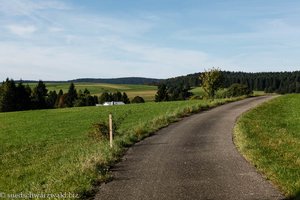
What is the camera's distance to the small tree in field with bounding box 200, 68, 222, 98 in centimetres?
5709

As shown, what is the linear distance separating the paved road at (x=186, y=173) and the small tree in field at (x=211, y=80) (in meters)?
41.0

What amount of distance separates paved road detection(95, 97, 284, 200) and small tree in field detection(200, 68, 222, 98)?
41.0m

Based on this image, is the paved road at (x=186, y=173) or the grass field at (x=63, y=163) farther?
the grass field at (x=63, y=163)

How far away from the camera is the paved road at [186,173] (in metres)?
8.71

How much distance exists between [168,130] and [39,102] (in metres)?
97.1

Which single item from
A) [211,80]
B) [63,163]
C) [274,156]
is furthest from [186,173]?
[211,80]

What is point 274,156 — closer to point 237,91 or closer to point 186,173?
point 186,173

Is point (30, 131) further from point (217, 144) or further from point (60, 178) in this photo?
point (60, 178)

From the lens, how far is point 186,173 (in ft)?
34.7

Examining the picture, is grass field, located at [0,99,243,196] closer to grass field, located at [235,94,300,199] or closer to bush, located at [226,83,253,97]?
grass field, located at [235,94,300,199]

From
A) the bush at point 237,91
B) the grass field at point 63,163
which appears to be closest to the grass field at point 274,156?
the grass field at point 63,163

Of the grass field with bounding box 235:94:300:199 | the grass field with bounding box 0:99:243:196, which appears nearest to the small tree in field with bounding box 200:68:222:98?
the grass field with bounding box 0:99:243:196

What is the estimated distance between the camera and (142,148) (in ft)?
48.8

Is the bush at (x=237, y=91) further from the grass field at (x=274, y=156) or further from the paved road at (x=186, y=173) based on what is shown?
the paved road at (x=186, y=173)
